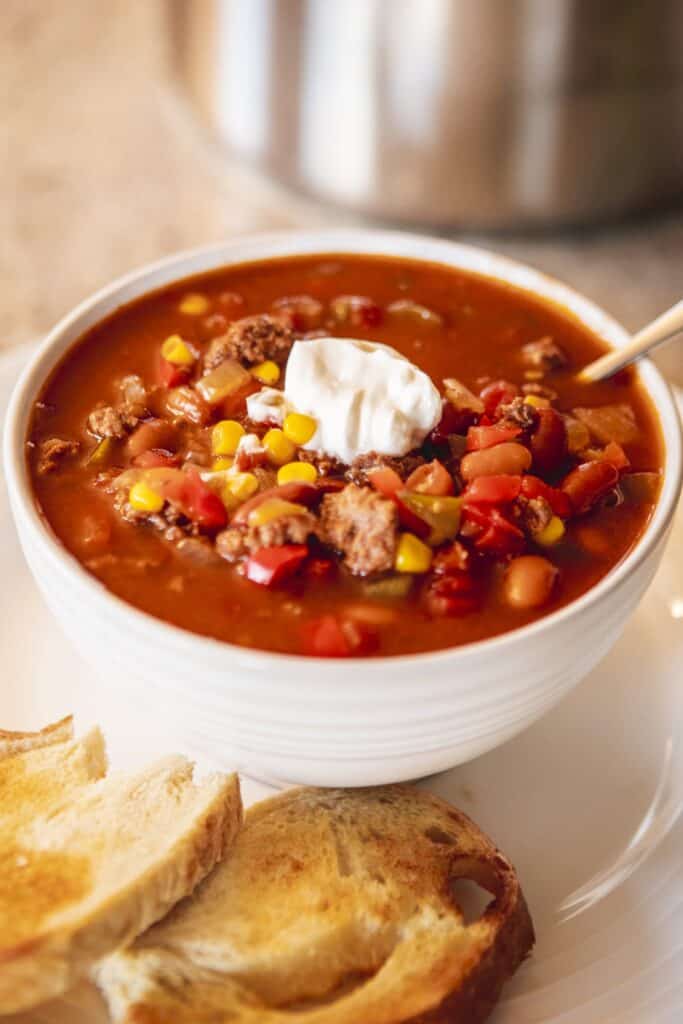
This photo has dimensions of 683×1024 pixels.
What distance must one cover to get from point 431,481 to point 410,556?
0.22 m

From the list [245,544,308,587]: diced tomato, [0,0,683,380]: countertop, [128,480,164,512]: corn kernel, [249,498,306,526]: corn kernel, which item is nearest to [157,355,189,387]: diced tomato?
[128,480,164,512]: corn kernel

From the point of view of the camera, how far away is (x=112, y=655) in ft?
8.05

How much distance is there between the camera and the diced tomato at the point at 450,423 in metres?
2.80

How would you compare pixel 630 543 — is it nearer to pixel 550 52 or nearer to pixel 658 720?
pixel 658 720

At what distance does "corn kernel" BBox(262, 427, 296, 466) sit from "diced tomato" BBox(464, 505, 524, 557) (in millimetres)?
408

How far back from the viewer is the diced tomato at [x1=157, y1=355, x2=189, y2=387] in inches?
117

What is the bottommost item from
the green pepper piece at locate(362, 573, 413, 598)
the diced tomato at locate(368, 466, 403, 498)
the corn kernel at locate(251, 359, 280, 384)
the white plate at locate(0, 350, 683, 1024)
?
the white plate at locate(0, 350, 683, 1024)

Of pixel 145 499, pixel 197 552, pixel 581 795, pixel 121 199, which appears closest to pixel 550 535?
pixel 581 795

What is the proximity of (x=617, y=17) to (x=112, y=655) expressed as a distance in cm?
298

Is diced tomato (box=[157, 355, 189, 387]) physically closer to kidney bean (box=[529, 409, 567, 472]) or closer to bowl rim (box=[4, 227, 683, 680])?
bowl rim (box=[4, 227, 683, 680])

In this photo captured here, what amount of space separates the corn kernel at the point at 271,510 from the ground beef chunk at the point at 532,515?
43cm

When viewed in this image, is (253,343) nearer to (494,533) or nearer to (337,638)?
(494,533)

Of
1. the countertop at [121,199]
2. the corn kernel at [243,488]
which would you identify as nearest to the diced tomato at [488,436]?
the corn kernel at [243,488]

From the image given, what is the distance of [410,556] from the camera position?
8.06ft
